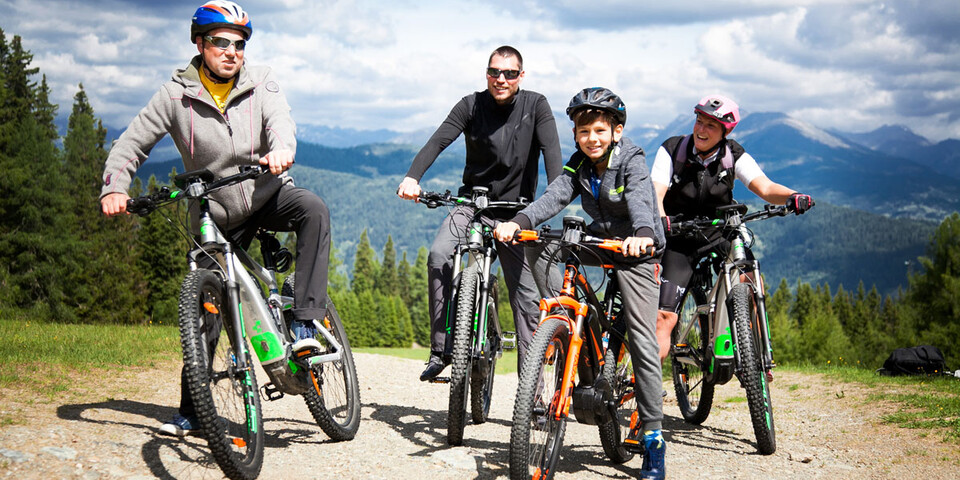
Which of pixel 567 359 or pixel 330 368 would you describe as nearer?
pixel 567 359

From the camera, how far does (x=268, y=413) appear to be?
23.9 feet

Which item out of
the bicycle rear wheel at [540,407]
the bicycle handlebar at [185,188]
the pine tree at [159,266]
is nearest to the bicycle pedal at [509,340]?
the bicycle rear wheel at [540,407]

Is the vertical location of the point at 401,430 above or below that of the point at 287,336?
below

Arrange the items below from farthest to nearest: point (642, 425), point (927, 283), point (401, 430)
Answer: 1. point (927, 283)
2. point (401, 430)
3. point (642, 425)

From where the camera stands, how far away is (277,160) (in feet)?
16.8

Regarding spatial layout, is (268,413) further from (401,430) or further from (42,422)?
(42,422)

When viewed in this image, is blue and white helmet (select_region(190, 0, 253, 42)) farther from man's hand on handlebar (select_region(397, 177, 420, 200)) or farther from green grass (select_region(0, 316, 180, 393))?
green grass (select_region(0, 316, 180, 393))

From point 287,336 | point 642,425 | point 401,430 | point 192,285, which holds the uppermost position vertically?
point 192,285

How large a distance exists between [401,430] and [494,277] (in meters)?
1.63

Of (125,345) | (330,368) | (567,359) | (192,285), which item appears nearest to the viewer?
(192,285)

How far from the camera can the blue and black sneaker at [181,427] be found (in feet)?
18.2

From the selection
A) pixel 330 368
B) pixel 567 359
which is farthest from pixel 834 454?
pixel 330 368

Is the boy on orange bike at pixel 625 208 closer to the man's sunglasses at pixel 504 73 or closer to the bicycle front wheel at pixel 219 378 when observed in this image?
the man's sunglasses at pixel 504 73

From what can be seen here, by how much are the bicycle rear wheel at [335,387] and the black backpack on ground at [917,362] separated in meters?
8.30
